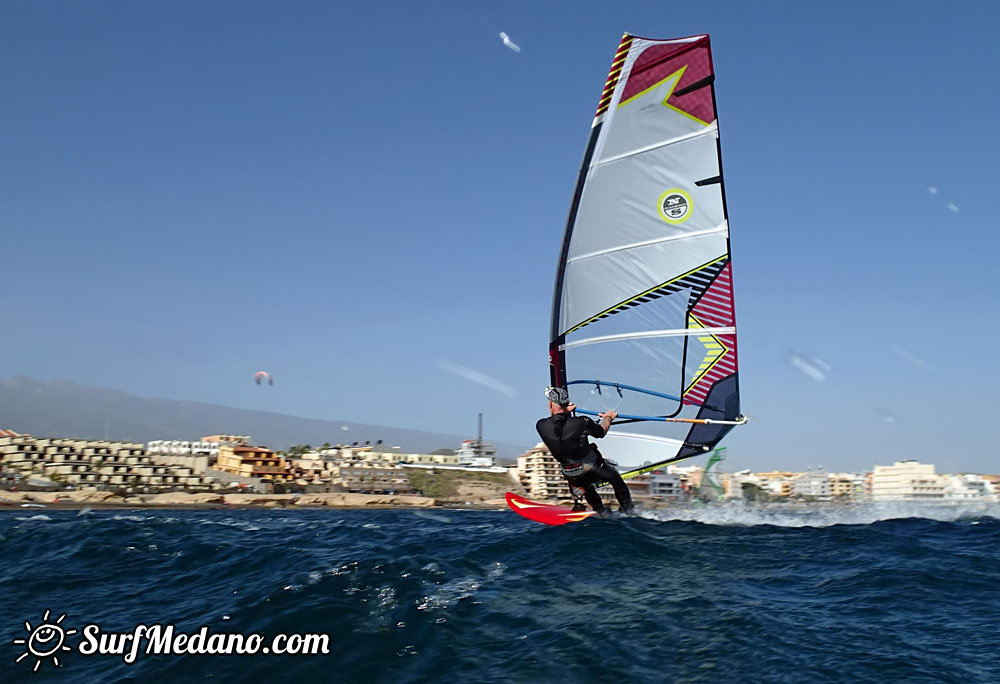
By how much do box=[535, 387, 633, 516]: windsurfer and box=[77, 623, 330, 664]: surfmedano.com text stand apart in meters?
7.07

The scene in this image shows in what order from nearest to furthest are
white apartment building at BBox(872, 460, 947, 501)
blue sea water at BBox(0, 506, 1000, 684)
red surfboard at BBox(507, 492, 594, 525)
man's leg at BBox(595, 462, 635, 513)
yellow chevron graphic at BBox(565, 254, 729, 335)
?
blue sea water at BBox(0, 506, 1000, 684), red surfboard at BBox(507, 492, 594, 525), man's leg at BBox(595, 462, 635, 513), yellow chevron graphic at BBox(565, 254, 729, 335), white apartment building at BBox(872, 460, 947, 501)

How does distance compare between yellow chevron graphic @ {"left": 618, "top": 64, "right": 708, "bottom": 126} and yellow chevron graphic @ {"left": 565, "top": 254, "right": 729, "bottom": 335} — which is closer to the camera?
yellow chevron graphic @ {"left": 565, "top": 254, "right": 729, "bottom": 335}

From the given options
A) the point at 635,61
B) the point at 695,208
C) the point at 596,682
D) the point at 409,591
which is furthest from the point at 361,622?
the point at 635,61

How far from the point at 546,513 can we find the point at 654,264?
6.02 m

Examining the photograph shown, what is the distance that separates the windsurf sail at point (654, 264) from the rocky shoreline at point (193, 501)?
83537 mm

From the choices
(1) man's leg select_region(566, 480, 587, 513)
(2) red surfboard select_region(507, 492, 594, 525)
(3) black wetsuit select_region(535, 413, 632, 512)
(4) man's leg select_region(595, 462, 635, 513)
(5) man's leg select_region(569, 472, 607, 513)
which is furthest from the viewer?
(1) man's leg select_region(566, 480, 587, 513)

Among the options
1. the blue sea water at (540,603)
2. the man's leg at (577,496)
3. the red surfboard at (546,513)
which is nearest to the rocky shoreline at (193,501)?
the red surfboard at (546,513)

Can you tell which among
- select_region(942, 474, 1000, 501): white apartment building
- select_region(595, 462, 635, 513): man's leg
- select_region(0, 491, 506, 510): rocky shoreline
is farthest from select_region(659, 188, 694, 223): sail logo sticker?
select_region(942, 474, 1000, 501): white apartment building

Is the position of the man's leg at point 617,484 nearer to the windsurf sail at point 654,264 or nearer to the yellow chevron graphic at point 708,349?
the windsurf sail at point 654,264

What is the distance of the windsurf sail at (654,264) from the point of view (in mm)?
14305

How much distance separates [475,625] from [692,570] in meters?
3.36

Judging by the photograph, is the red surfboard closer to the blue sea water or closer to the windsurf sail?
the blue sea water

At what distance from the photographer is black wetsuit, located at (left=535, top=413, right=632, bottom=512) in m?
11.8

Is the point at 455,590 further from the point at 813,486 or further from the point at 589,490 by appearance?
the point at 813,486
